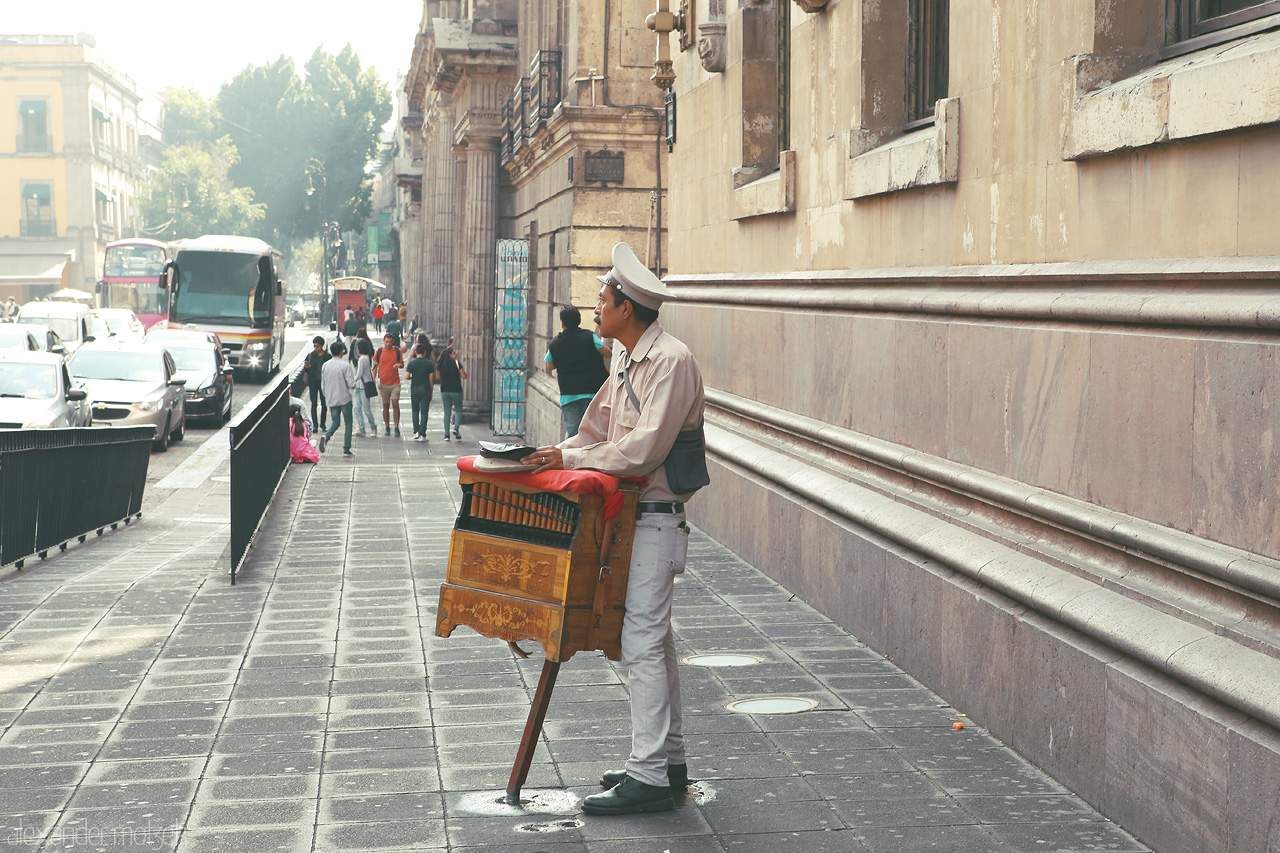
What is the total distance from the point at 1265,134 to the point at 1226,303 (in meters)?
0.51

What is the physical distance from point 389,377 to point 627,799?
19632 mm

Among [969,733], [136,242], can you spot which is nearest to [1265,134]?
[969,733]

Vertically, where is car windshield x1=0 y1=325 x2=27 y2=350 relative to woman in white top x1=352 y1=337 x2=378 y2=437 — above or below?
above

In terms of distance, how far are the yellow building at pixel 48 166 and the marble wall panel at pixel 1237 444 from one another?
279 feet

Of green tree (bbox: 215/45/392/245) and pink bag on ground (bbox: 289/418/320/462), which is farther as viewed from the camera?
green tree (bbox: 215/45/392/245)

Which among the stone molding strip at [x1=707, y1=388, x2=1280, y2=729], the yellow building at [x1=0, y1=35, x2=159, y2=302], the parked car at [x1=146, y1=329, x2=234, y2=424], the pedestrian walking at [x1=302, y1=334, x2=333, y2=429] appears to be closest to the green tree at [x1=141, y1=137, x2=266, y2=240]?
the yellow building at [x1=0, y1=35, x2=159, y2=302]

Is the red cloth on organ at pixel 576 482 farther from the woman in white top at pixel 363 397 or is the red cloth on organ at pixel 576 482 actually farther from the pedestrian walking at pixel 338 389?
the woman in white top at pixel 363 397

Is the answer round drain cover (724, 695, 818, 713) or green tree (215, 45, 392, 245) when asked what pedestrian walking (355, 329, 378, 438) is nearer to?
round drain cover (724, 695, 818, 713)

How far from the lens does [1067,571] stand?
5098 millimetres

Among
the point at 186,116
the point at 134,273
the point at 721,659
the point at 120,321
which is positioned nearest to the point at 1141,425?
the point at 721,659

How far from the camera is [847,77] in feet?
26.8

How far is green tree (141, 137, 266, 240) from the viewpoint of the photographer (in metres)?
94.8

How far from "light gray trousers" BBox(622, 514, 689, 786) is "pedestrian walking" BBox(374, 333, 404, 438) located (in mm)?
19167

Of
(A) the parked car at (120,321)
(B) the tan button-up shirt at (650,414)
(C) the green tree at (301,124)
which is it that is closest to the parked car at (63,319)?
(A) the parked car at (120,321)
